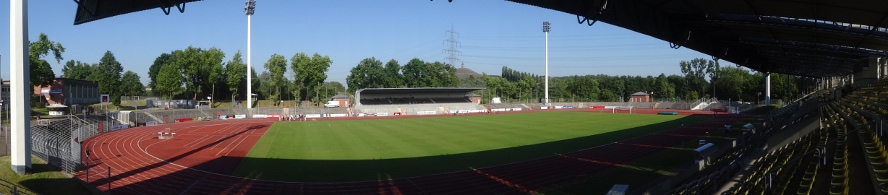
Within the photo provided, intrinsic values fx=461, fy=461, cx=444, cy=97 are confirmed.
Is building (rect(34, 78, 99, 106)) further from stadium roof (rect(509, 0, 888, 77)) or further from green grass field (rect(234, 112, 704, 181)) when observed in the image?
stadium roof (rect(509, 0, 888, 77))

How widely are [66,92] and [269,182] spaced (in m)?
51.3

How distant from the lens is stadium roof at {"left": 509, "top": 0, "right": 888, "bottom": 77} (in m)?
8.32

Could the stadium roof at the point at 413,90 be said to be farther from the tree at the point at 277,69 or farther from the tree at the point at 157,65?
the tree at the point at 157,65

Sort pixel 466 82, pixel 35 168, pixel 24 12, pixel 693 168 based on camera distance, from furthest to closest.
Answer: pixel 466 82 < pixel 35 168 < pixel 24 12 < pixel 693 168

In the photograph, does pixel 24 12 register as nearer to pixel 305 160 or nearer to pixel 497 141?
pixel 305 160

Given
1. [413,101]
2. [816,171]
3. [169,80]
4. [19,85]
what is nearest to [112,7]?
[19,85]

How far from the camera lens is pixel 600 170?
1944 centimetres

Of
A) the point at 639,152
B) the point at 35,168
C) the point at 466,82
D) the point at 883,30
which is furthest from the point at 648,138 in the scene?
the point at 466,82

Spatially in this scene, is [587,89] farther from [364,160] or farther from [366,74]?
[364,160]

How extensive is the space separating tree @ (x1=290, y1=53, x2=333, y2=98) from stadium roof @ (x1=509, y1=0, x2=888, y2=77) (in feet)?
259

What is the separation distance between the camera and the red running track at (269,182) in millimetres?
16672

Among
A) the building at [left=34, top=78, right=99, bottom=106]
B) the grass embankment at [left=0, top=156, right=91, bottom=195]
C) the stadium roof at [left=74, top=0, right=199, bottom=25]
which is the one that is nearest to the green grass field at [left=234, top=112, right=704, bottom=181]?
the grass embankment at [left=0, top=156, right=91, bottom=195]

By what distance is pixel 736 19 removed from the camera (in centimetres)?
1011

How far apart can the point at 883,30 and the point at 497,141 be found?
2209 centimetres
